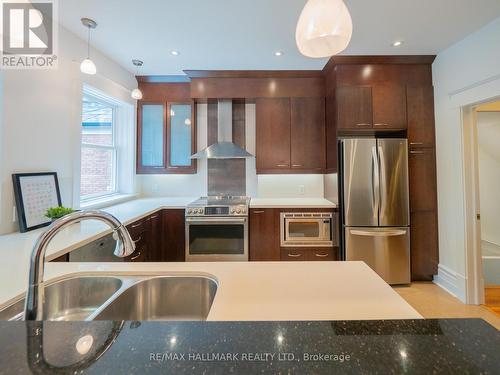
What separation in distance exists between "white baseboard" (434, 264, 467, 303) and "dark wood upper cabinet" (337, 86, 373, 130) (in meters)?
1.94

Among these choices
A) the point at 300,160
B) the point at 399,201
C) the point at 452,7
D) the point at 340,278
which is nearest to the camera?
the point at 340,278

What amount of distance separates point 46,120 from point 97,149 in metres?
0.99

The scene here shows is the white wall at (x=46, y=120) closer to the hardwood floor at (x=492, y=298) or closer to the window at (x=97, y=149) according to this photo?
the window at (x=97, y=149)

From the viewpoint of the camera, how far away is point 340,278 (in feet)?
3.30

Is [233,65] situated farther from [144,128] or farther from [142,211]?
[142,211]

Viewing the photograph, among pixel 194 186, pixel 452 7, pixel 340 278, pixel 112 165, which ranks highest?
pixel 452 7

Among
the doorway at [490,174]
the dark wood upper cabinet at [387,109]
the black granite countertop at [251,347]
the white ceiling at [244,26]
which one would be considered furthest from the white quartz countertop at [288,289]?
the doorway at [490,174]

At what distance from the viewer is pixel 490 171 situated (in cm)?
357

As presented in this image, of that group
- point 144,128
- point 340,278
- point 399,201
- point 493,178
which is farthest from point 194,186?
point 493,178

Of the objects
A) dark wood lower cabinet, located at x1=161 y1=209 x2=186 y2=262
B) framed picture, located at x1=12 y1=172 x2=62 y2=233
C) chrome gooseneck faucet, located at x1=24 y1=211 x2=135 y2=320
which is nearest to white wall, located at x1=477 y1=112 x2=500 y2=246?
dark wood lower cabinet, located at x1=161 y1=209 x2=186 y2=262

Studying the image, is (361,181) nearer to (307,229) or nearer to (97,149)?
(307,229)

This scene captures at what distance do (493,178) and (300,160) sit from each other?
293 centimetres

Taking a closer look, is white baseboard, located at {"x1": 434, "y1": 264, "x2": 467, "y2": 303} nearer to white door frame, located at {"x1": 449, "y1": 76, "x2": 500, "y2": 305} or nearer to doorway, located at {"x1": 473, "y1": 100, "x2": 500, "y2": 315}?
white door frame, located at {"x1": 449, "y1": 76, "x2": 500, "y2": 305}

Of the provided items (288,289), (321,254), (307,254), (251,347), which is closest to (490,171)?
(321,254)
